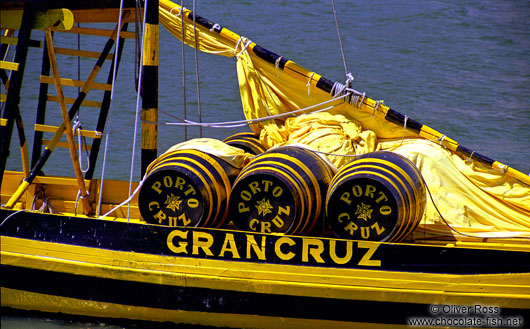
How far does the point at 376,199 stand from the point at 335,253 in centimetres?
56

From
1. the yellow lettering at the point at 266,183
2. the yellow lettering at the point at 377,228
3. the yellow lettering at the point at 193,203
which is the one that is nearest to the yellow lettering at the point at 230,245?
the yellow lettering at the point at 193,203

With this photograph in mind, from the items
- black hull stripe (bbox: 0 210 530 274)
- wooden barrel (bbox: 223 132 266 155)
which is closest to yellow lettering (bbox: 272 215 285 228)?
black hull stripe (bbox: 0 210 530 274)

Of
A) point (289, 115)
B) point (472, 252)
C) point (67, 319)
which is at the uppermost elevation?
point (289, 115)

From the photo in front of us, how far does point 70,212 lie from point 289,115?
2.54 m

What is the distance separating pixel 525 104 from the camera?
1497 cm

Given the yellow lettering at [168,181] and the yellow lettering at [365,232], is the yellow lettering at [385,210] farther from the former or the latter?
the yellow lettering at [168,181]

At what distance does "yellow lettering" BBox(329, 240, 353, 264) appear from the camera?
6062mm

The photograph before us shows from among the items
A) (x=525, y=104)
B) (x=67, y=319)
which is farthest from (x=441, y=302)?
(x=525, y=104)

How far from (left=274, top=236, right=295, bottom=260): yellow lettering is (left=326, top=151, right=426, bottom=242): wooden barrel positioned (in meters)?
0.37

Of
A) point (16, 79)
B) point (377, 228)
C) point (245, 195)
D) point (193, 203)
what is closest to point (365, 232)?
point (377, 228)

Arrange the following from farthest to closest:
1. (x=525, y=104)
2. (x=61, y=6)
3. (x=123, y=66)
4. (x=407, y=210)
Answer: (x=123, y=66), (x=525, y=104), (x=61, y=6), (x=407, y=210)

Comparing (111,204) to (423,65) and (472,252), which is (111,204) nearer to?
(472,252)

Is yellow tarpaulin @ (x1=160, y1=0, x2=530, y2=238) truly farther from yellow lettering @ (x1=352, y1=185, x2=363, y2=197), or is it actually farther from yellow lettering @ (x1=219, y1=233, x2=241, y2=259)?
yellow lettering @ (x1=219, y1=233, x2=241, y2=259)

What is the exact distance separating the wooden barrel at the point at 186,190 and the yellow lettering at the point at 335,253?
1006 mm
